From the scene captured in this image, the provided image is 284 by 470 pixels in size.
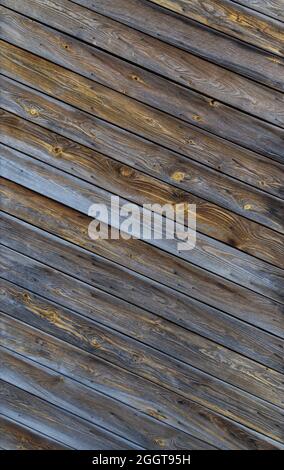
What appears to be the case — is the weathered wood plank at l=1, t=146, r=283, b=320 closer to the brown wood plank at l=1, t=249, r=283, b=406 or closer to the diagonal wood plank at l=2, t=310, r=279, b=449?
the brown wood plank at l=1, t=249, r=283, b=406

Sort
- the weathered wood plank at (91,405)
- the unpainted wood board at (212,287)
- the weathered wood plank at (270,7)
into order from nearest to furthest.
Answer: the weathered wood plank at (270,7)
the unpainted wood board at (212,287)
the weathered wood plank at (91,405)

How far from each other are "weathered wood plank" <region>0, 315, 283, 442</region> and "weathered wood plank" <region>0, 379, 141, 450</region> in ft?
1.06

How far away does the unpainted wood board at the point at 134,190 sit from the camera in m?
2.83

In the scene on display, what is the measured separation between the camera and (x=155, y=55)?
282cm

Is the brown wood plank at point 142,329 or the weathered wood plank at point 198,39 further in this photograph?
the brown wood plank at point 142,329

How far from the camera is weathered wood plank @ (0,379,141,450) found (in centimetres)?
299

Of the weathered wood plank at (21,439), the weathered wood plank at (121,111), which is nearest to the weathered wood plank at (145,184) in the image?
the weathered wood plank at (121,111)

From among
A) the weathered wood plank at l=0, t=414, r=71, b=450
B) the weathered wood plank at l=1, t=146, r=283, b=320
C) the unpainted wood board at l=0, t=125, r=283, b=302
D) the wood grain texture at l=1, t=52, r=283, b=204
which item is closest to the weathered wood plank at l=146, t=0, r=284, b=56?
the wood grain texture at l=1, t=52, r=283, b=204

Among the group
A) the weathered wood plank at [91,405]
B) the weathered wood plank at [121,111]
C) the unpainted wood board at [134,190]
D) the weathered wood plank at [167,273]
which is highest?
the weathered wood plank at [121,111]

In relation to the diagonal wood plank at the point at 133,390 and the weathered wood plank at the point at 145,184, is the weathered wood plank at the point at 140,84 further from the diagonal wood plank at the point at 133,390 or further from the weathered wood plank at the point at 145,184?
the diagonal wood plank at the point at 133,390

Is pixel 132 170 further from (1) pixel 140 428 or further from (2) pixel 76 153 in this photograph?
(1) pixel 140 428

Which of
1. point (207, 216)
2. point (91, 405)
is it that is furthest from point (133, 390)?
point (207, 216)

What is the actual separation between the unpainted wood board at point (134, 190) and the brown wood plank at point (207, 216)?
3 centimetres
